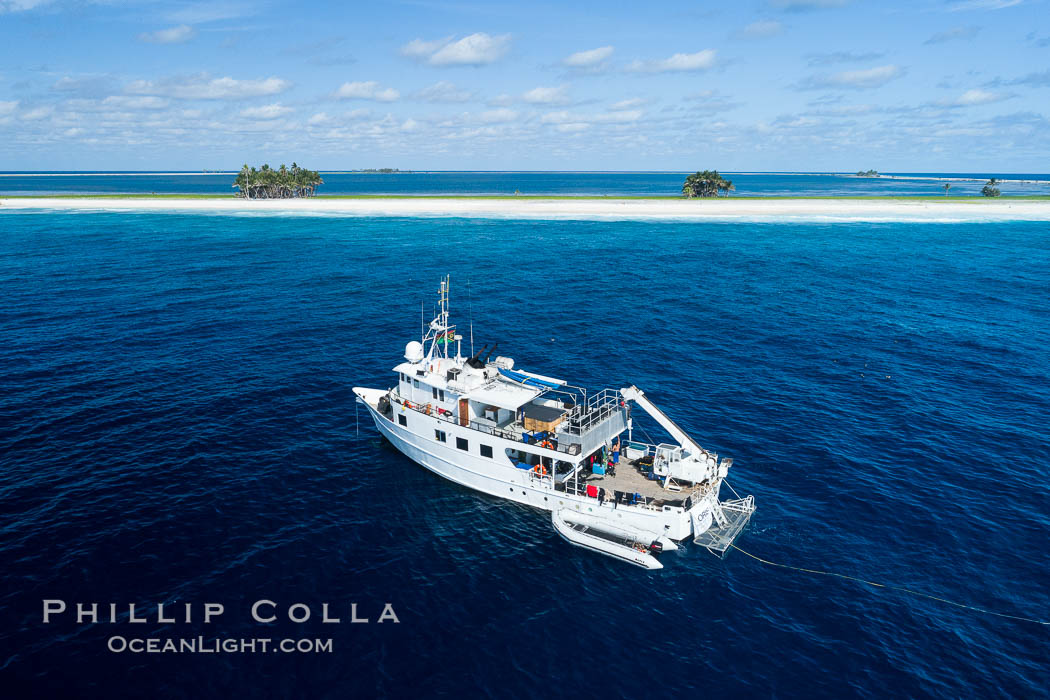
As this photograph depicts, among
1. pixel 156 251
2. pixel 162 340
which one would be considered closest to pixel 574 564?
pixel 162 340

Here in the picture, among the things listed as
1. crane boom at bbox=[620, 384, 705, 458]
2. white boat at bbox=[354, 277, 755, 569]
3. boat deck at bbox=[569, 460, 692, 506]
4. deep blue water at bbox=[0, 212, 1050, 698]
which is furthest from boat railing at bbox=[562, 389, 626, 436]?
deep blue water at bbox=[0, 212, 1050, 698]

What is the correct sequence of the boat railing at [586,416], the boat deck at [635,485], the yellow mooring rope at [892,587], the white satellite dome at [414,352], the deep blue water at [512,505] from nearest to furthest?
the deep blue water at [512,505], the yellow mooring rope at [892,587], the boat deck at [635,485], the boat railing at [586,416], the white satellite dome at [414,352]

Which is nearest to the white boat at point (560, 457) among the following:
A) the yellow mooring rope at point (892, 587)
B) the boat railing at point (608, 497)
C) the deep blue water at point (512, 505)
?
the boat railing at point (608, 497)

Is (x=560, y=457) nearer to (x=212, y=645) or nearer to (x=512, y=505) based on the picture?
(x=512, y=505)

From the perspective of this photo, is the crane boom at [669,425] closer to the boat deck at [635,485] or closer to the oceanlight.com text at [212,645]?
the boat deck at [635,485]

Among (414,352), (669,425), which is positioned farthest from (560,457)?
(414,352)
